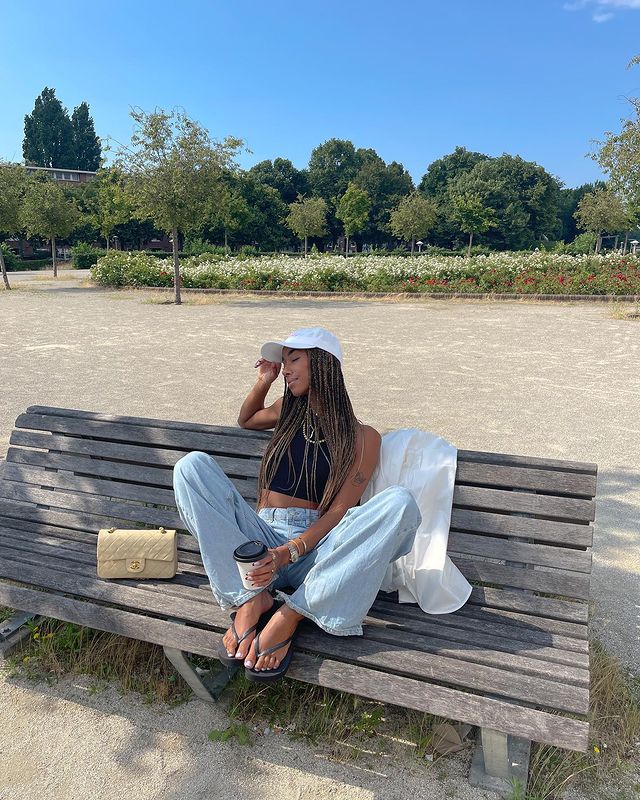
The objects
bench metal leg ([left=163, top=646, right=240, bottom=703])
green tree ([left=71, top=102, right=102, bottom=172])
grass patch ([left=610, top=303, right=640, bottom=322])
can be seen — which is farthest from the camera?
green tree ([left=71, top=102, right=102, bottom=172])

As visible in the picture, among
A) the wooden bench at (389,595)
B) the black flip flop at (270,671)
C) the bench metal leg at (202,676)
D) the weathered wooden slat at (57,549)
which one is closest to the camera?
the wooden bench at (389,595)

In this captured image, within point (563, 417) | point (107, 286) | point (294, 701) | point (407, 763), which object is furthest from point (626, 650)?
point (107, 286)

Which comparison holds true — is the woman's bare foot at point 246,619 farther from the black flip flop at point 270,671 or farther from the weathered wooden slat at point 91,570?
the weathered wooden slat at point 91,570

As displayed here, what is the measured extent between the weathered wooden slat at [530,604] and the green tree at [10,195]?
2524cm

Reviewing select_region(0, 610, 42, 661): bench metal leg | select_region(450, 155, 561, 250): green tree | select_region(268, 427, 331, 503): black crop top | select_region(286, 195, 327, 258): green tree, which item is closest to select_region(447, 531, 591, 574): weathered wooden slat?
select_region(268, 427, 331, 503): black crop top

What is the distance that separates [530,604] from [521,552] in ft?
0.67

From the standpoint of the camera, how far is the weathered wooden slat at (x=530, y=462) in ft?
8.24

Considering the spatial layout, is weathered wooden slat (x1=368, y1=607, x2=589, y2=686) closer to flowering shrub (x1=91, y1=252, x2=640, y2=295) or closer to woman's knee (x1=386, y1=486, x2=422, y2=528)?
woman's knee (x1=386, y1=486, x2=422, y2=528)

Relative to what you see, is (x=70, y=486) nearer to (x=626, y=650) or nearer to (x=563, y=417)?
(x=626, y=650)

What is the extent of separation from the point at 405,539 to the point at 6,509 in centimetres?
232

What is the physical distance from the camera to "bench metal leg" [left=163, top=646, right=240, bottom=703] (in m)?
2.32

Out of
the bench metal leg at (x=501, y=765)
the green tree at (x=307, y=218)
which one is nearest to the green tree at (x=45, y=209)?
the green tree at (x=307, y=218)

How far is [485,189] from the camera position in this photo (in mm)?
62188

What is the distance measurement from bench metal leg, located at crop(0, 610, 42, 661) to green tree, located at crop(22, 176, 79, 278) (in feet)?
87.4
